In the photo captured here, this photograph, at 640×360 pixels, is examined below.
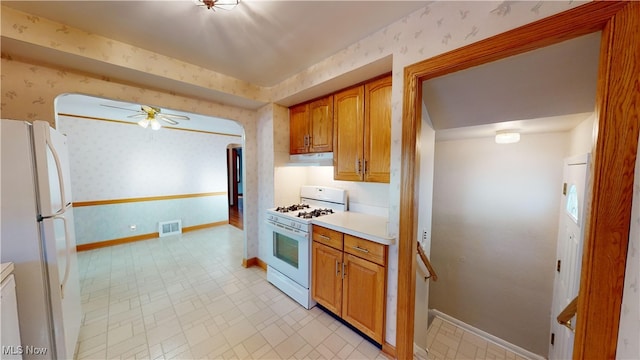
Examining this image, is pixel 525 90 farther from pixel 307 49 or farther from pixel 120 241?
pixel 120 241

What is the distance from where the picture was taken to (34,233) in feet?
3.95

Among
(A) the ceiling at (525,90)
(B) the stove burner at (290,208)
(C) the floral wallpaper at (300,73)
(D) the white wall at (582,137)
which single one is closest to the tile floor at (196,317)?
(C) the floral wallpaper at (300,73)

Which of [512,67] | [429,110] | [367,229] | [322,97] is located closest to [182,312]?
[367,229]

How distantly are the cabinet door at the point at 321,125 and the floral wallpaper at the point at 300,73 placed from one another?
0.99 feet

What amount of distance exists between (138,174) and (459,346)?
578cm

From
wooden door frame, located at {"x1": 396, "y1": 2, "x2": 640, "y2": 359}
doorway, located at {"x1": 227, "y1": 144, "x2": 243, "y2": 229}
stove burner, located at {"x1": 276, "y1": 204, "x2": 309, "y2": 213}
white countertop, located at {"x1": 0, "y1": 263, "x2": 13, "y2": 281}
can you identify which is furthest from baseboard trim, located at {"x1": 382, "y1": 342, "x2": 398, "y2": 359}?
doorway, located at {"x1": 227, "y1": 144, "x2": 243, "y2": 229}

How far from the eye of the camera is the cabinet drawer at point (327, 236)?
76.7 inches

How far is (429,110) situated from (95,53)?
2967 mm

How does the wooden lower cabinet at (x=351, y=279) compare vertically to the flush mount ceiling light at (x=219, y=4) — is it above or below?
below

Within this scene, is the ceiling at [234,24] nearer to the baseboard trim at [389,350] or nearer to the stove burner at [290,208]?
the stove burner at [290,208]

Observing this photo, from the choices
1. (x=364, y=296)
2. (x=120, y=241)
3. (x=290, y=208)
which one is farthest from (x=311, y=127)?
(x=120, y=241)

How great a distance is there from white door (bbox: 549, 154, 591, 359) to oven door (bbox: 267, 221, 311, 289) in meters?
2.16

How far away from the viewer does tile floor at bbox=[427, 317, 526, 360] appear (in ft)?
6.47

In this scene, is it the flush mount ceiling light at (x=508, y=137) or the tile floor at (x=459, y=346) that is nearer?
the tile floor at (x=459, y=346)
